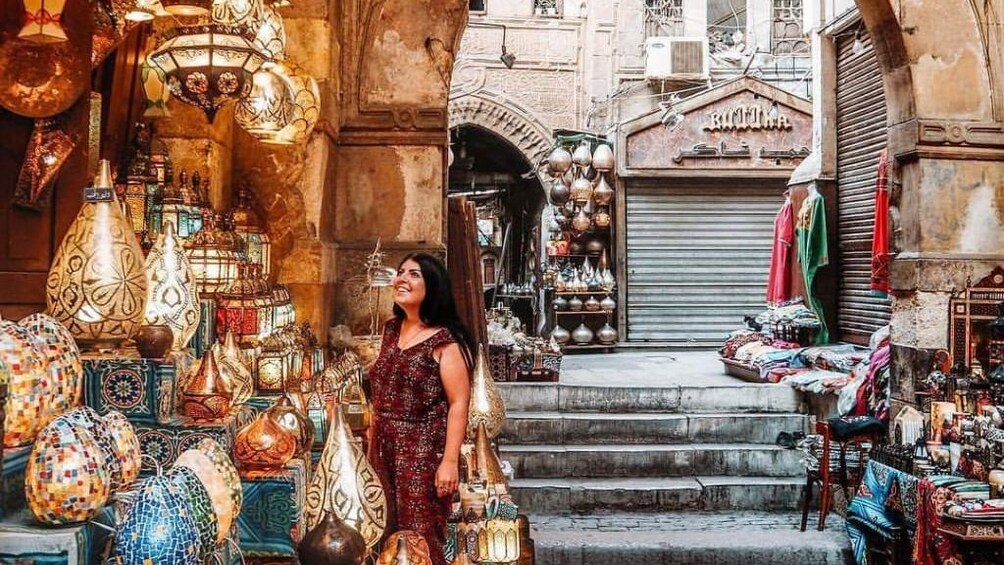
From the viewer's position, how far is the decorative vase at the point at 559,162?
12.6 meters

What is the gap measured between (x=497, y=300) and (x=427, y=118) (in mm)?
12086

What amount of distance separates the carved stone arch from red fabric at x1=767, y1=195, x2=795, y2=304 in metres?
5.91

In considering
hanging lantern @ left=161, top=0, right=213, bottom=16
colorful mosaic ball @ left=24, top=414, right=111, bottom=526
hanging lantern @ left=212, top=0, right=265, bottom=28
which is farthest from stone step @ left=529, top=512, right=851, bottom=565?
colorful mosaic ball @ left=24, top=414, right=111, bottom=526

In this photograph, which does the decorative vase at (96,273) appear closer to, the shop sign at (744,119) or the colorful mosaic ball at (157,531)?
the colorful mosaic ball at (157,531)

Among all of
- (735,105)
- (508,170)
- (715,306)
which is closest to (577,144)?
(735,105)

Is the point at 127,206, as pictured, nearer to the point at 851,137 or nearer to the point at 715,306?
the point at 851,137

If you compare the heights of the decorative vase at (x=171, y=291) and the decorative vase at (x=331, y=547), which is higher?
the decorative vase at (x=171, y=291)

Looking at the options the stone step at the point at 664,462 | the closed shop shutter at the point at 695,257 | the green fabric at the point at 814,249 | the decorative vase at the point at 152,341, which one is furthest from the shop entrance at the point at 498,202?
the decorative vase at the point at 152,341

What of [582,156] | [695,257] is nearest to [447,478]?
[582,156]

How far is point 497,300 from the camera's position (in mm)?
17453

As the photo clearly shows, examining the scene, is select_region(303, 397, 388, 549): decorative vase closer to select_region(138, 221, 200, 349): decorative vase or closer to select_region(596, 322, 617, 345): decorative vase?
A: select_region(138, 221, 200, 349): decorative vase

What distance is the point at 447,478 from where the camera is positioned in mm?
3172

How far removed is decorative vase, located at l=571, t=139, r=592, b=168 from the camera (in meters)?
12.7

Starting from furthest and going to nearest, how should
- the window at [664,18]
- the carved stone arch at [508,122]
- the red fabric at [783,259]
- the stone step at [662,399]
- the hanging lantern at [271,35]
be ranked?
the window at [664,18] → the carved stone arch at [508,122] → the red fabric at [783,259] → the stone step at [662,399] → the hanging lantern at [271,35]
